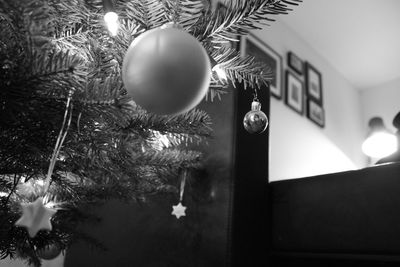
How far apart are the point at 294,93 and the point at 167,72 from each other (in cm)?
177

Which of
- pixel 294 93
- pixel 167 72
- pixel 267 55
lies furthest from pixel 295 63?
pixel 167 72

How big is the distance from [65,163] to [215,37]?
26cm

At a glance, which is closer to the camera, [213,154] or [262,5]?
[262,5]

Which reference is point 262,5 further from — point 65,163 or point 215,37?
point 65,163

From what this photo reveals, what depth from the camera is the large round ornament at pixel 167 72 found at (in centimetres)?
28

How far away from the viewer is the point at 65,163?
49cm

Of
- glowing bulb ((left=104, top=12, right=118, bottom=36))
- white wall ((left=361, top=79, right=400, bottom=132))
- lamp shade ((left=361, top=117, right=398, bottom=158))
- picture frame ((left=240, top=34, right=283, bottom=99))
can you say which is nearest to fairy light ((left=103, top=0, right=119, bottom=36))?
glowing bulb ((left=104, top=12, right=118, bottom=36))

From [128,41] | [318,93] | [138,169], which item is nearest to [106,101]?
[128,41]

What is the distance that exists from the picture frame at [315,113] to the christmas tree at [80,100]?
5.26ft

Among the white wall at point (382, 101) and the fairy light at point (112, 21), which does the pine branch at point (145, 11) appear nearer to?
the fairy light at point (112, 21)

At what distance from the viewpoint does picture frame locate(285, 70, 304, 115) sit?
1898mm

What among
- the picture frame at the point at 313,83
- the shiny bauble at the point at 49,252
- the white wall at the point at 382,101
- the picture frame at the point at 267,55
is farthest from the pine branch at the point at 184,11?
the white wall at the point at 382,101

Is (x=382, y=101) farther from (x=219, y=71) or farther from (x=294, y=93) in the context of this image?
(x=219, y=71)

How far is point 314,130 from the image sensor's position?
2.06m
